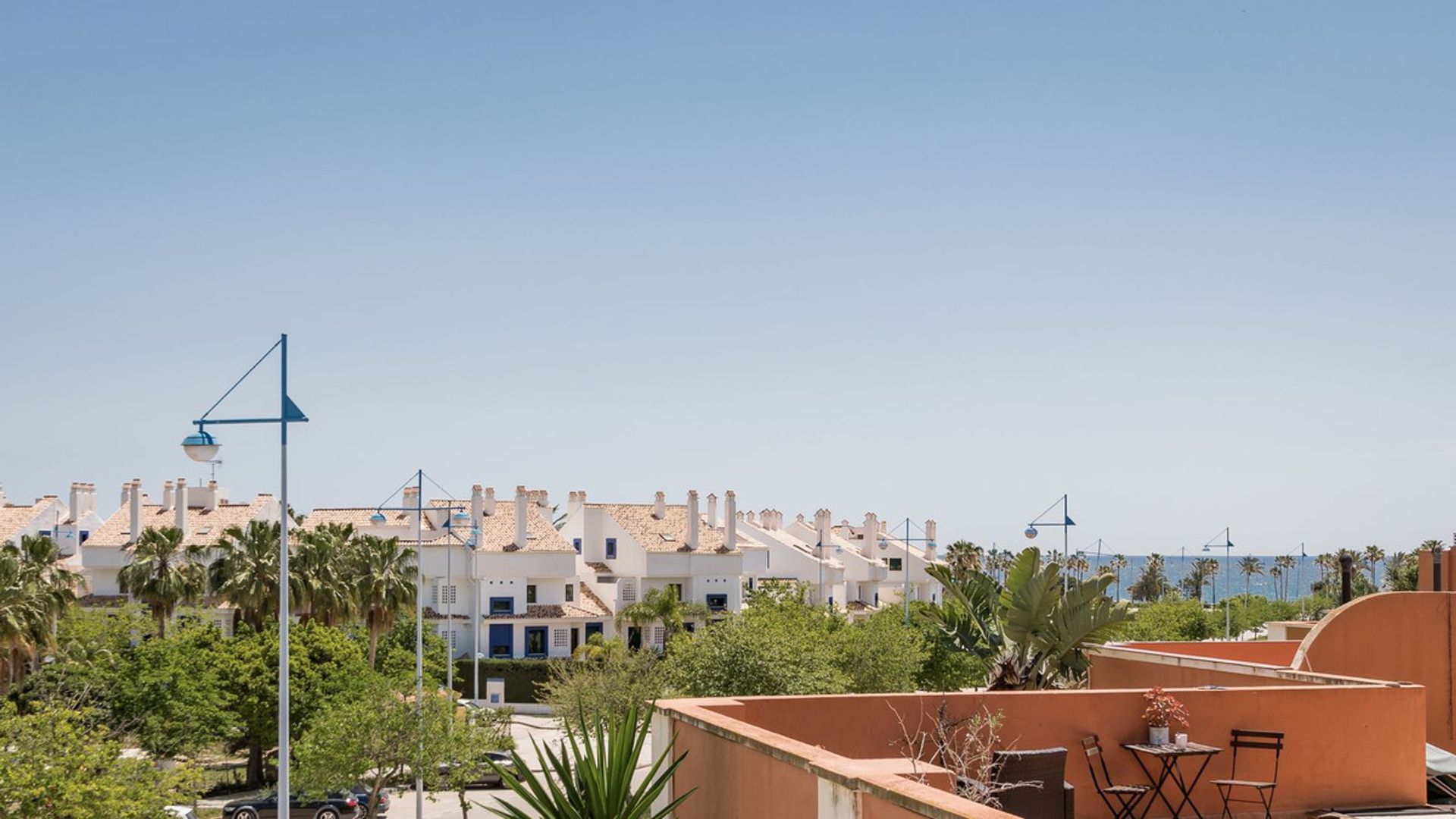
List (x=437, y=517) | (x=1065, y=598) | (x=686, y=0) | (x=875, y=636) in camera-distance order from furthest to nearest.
A: (x=437, y=517)
(x=875, y=636)
(x=686, y=0)
(x=1065, y=598)

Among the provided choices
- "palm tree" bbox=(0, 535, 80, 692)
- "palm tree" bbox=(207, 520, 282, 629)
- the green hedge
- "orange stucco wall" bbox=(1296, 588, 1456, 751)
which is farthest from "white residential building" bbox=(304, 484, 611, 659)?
"orange stucco wall" bbox=(1296, 588, 1456, 751)

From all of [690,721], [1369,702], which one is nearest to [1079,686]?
[1369,702]

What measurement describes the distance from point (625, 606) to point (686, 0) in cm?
6500

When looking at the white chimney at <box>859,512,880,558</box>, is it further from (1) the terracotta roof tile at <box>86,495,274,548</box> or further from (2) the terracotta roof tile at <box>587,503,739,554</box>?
(1) the terracotta roof tile at <box>86,495,274,548</box>

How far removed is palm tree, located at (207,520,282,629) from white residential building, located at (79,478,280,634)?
17673 millimetres

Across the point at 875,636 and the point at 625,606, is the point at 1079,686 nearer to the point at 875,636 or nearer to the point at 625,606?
the point at 875,636

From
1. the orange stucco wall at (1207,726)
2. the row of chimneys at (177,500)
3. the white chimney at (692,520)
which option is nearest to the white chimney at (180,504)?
the row of chimneys at (177,500)

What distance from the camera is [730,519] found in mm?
87750

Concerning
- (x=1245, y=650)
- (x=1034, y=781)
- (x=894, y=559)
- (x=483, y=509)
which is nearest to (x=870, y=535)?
(x=894, y=559)

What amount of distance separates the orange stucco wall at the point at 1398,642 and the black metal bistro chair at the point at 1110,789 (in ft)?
22.8

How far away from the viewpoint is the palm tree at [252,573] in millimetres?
57938

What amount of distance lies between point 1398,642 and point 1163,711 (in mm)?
7684

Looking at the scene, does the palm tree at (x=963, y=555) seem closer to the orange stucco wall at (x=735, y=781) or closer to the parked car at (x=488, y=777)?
the parked car at (x=488, y=777)

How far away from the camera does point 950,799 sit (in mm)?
6910
